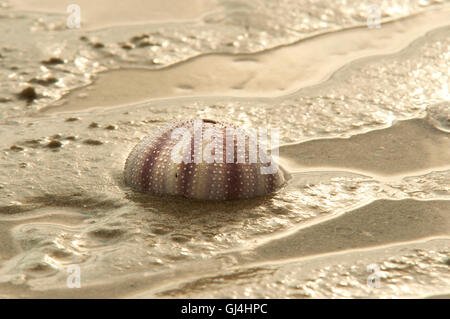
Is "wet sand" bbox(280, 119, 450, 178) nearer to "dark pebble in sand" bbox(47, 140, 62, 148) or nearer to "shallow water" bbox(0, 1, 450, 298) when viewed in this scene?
"shallow water" bbox(0, 1, 450, 298)

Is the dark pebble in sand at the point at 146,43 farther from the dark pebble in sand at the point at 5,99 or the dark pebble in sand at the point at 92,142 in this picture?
the dark pebble in sand at the point at 92,142

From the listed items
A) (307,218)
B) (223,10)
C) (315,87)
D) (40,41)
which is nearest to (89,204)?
(307,218)

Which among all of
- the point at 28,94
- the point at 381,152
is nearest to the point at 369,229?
the point at 381,152

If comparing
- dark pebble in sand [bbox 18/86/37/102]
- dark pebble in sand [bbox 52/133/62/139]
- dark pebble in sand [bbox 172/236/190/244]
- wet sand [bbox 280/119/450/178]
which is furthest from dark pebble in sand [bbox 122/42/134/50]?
dark pebble in sand [bbox 172/236/190/244]

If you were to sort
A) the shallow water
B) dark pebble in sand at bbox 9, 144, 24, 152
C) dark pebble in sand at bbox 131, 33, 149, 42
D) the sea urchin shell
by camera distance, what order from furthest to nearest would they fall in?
1. dark pebble in sand at bbox 131, 33, 149, 42
2. dark pebble in sand at bbox 9, 144, 24, 152
3. the sea urchin shell
4. the shallow water

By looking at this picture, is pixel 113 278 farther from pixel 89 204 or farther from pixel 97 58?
pixel 97 58

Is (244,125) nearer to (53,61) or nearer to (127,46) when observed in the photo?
(127,46)
